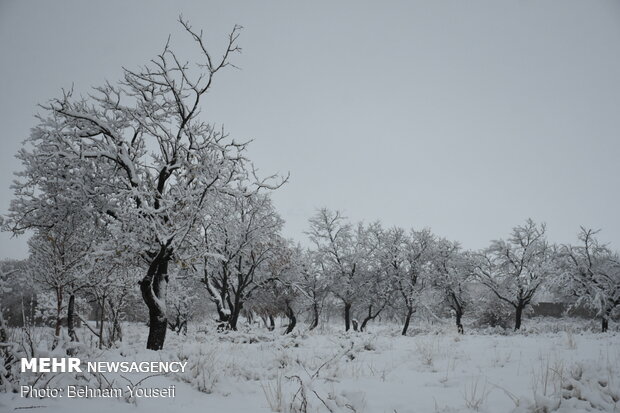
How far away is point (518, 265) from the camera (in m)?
28.3

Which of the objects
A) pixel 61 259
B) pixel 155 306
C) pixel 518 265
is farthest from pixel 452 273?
pixel 61 259

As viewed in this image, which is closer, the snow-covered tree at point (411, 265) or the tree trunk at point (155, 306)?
the tree trunk at point (155, 306)

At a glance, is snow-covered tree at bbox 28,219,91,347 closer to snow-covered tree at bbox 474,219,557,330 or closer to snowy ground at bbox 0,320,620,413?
snowy ground at bbox 0,320,620,413

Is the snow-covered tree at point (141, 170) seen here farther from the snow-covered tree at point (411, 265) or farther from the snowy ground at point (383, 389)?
the snow-covered tree at point (411, 265)

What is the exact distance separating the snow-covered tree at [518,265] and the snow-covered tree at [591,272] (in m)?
1.44

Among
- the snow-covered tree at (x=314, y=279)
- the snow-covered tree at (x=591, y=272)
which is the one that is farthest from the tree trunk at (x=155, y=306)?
the snow-covered tree at (x=591, y=272)

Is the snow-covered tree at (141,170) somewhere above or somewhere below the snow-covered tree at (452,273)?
above

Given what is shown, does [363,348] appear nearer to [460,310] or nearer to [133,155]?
[133,155]

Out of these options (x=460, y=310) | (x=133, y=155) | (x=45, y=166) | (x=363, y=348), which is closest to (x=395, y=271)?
(x=460, y=310)

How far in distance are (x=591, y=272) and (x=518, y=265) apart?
16.9ft

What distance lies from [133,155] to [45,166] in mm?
2154

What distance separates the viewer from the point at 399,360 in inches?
263

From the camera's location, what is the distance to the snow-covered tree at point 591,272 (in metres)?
22.7

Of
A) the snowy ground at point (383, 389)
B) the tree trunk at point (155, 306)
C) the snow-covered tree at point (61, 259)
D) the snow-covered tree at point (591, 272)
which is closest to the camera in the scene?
the snowy ground at point (383, 389)
